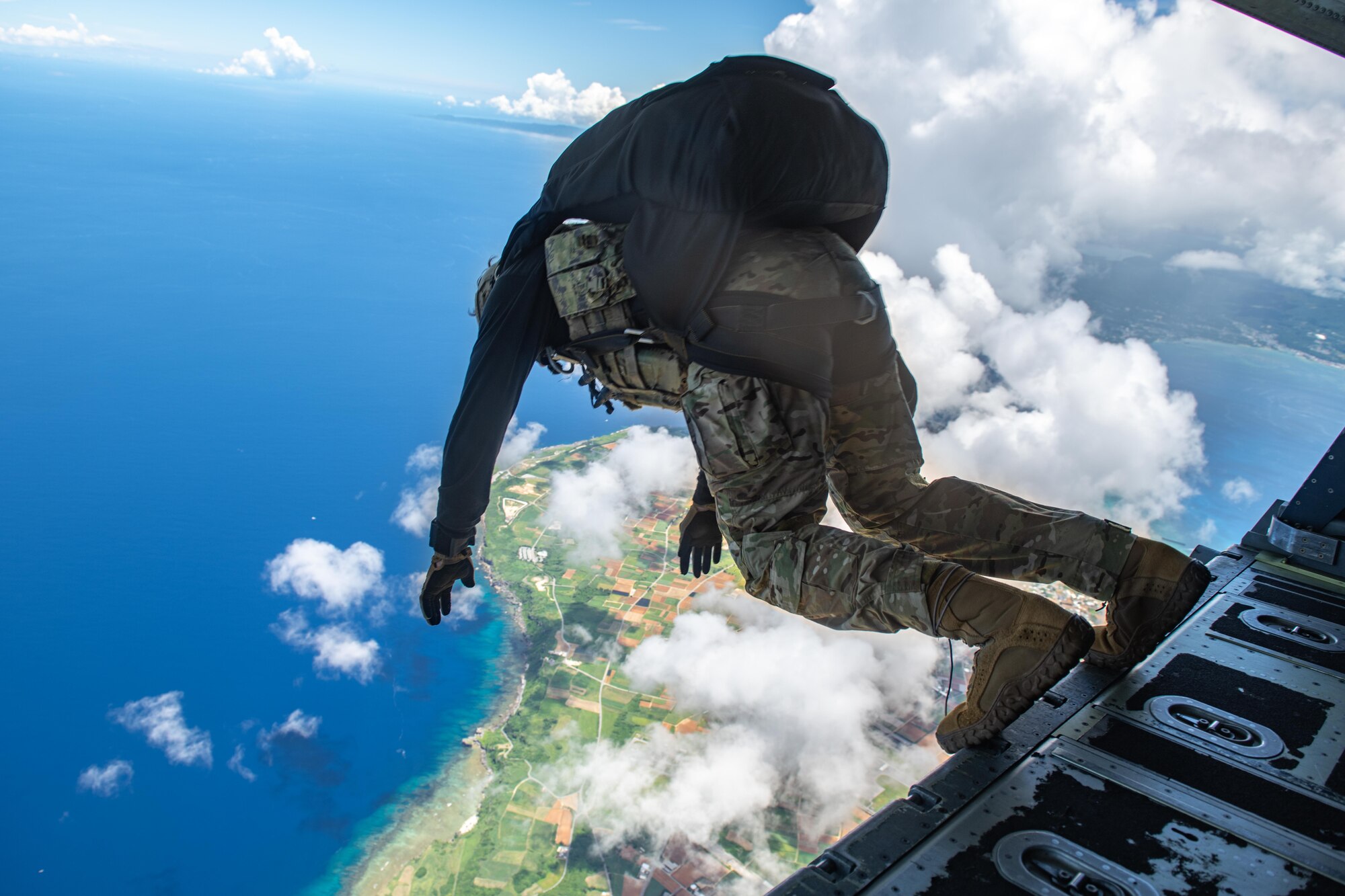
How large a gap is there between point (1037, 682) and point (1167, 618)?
1.93 feet

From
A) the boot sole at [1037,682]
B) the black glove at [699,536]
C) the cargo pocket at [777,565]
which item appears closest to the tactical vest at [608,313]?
the cargo pocket at [777,565]

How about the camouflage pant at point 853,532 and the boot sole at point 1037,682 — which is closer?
the boot sole at point 1037,682

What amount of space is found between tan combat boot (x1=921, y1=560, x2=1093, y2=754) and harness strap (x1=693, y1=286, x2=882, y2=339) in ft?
2.09

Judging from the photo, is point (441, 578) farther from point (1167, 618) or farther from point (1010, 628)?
point (1167, 618)

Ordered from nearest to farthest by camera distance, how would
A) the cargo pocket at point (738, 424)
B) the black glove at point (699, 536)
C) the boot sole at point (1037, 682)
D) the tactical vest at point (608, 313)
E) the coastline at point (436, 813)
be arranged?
the boot sole at point (1037, 682) < the cargo pocket at point (738, 424) < the tactical vest at point (608, 313) < the black glove at point (699, 536) < the coastline at point (436, 813)

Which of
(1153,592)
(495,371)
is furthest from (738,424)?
(1153,592)

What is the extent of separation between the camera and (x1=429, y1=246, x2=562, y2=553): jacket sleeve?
1.96 m

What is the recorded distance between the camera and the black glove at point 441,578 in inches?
89.4

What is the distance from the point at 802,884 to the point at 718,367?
3.69 ft

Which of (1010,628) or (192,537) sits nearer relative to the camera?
(1010,628)

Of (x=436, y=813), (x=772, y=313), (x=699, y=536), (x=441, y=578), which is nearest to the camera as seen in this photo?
(x=772, y=313)

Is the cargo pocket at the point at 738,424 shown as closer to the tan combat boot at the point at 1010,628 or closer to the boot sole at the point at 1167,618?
the tan combat boot at the point at 1010,628

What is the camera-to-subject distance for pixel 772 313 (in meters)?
1.70

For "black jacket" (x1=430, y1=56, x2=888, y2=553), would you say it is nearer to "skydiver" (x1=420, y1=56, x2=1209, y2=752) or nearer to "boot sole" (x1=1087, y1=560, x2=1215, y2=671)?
"skydiver" (x1=420, y1=56, x2=1209, y2=752)
